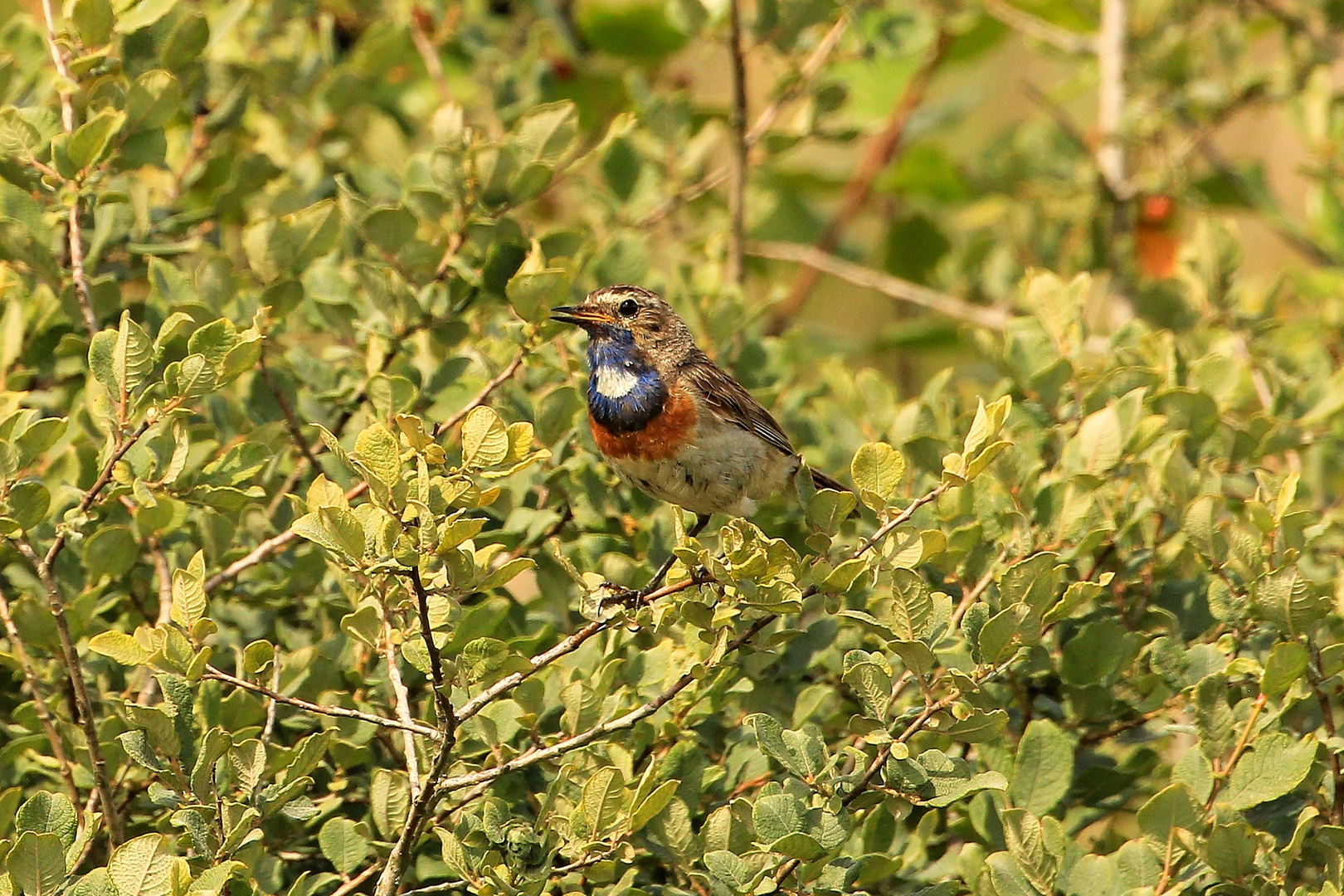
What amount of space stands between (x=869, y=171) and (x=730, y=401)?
100 inches

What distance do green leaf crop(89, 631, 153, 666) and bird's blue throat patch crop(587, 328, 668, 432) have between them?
1.42 m

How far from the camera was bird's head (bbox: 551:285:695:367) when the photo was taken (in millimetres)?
3949

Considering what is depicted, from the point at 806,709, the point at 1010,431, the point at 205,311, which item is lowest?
the point at 806,709

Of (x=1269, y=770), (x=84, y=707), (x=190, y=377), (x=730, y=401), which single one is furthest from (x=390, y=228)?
(x=1269, y=770)

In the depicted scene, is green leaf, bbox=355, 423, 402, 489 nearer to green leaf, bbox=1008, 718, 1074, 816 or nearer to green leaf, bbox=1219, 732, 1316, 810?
green leaf, bbox=1008, 718, 1074, 816

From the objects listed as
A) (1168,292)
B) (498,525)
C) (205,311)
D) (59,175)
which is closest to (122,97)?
(59,175)

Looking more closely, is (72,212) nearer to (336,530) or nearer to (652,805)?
(336,530)

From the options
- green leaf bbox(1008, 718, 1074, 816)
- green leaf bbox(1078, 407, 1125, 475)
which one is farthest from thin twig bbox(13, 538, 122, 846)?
green leaf bbox(1078, 407, 1125, 475)

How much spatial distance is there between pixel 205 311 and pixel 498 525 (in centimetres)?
83

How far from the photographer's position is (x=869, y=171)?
629 centimetres

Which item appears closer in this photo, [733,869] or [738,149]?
[733,869]

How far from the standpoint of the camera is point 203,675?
101 inches

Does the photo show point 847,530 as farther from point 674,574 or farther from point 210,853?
point 210,853

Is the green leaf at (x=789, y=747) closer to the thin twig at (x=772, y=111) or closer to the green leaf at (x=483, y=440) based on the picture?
the green leaf at (x=483, y=440)
